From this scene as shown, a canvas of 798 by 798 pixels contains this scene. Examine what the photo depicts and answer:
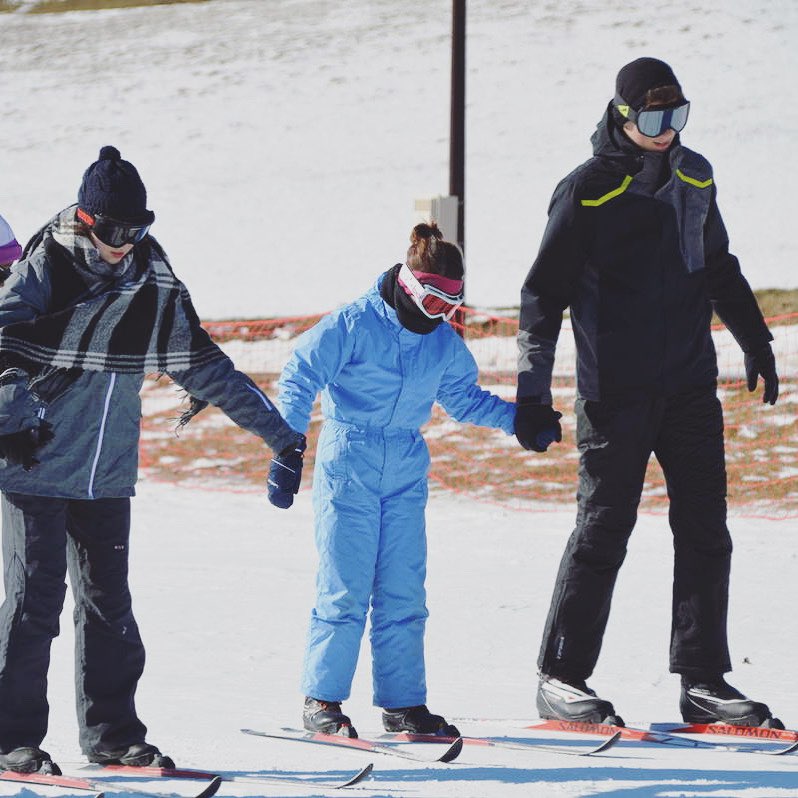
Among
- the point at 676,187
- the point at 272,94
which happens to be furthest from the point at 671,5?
the point at 676,187

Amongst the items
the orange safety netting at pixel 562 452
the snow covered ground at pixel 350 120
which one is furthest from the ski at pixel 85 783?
the snow covered ground at pixel 350 120

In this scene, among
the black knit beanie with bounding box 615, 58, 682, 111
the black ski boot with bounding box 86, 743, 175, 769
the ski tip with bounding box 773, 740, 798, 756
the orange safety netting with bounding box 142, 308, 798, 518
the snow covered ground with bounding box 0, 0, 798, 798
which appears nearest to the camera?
the black ski boot with bounding box 86, 743, 175, 769

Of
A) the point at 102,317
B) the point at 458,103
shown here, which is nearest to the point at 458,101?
the point at 458,103

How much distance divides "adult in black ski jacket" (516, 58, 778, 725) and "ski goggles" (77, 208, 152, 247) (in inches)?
48.2

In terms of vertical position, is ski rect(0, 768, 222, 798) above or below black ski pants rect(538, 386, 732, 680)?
below

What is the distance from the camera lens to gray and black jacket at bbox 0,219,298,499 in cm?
392

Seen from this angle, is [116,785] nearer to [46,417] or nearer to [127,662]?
[127,662]

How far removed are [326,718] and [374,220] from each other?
23703 mm

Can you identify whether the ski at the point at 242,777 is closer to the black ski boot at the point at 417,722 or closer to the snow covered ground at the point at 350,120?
the black ski boot at the point at 417,722

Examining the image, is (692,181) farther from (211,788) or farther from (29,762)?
(29,762)

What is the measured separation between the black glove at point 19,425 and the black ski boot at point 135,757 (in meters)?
0.80

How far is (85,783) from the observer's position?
3820 millimetres

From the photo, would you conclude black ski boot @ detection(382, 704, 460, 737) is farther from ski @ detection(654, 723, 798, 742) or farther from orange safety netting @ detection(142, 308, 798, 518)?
orange safety netting @ detection(142, 308, 798, 518)

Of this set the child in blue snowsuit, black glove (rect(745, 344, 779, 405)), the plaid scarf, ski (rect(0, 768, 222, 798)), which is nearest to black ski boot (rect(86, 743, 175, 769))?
ski (rect(0, 768, 222, 798))
